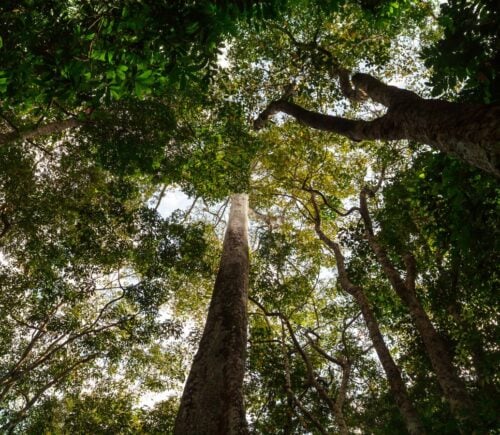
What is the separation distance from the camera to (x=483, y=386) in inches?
316

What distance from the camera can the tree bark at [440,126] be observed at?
8.41 feet

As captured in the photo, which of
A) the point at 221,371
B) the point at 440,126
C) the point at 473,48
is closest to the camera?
the point at 440,126

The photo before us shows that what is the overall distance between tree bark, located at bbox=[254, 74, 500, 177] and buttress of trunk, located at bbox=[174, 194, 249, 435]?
3.40 meters

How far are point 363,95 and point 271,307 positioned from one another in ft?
23.0

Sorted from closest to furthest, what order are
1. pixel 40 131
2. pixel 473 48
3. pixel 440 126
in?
1. pixel 440 126
2. pixel 473 48
3. pixel 40 131

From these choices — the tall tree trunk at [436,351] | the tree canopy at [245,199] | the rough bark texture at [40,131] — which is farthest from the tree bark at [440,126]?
the rough bark texture at [40,131]

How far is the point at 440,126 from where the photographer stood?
10.3 ft

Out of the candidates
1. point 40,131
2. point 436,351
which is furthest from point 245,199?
point 436,351

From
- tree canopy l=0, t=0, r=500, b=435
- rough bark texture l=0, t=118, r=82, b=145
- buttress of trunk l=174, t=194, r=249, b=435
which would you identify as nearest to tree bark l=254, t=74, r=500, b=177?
tree canopy l=0, t=0, r=500, b=435

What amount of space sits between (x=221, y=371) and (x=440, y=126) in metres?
4.01

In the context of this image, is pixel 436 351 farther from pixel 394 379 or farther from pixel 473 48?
pixel 473 48

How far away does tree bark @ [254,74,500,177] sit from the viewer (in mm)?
2562

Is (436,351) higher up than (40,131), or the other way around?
(40,131)

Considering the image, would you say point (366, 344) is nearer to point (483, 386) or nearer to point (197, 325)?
point (483, 386)
